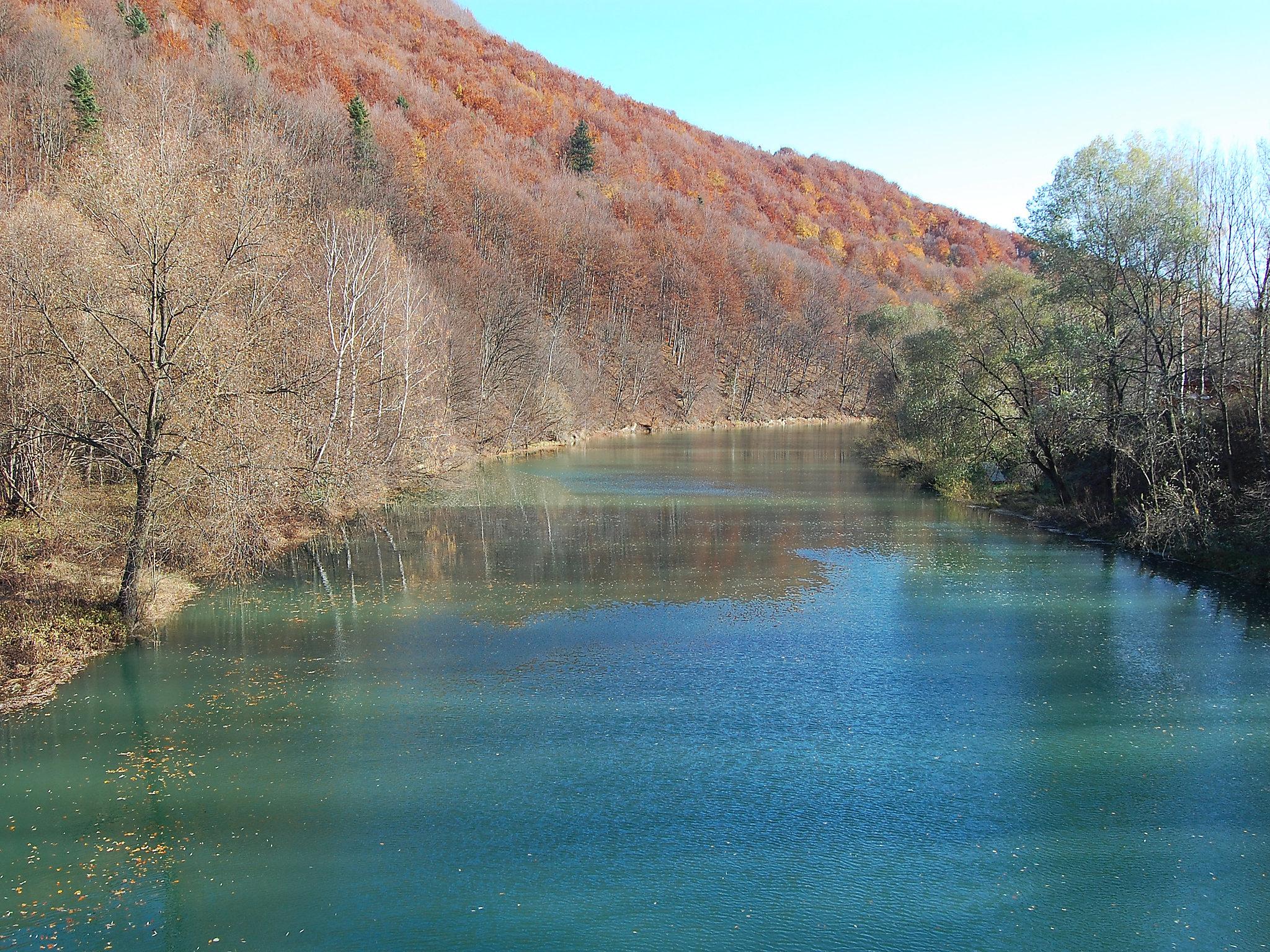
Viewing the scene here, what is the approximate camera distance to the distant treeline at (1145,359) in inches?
805

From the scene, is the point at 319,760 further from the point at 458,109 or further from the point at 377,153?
the point at 458,109

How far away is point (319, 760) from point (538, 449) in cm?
3913

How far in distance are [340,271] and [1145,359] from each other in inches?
912

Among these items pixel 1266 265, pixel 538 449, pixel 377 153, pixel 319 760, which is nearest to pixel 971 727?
pixel 319 760

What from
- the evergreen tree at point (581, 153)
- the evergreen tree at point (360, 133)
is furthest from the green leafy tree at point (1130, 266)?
the evergreen tree at point (581, 153)

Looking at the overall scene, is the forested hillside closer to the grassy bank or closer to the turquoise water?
the turquoise water

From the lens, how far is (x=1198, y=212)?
22344mm

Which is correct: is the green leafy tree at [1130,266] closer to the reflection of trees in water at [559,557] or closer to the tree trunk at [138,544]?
the reflection of trees in water at [559,557]

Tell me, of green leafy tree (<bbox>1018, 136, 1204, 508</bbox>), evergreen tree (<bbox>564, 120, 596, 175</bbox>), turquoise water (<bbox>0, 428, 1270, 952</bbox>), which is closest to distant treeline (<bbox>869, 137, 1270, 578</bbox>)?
green leafy tree (<bbox>1018, 136, 1204, 508</bbox>)

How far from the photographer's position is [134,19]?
55.7m

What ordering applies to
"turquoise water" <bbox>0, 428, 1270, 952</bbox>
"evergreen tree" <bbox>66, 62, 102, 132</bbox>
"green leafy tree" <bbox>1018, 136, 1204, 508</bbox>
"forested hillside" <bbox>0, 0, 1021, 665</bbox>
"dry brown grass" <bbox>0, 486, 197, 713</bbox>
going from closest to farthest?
"turquoise water" <bbox>0, 428, 1270, 952</bbox>
"dry brown grass" <bbox>0, 486, 197, 713</bbox>
"forested hillside" <bbox>0, 0, 1021, 665</bbox>
"green leafy tree" <bbox>1018, 136, 1204, 508</bbox>
"evergreen tree" <bbox>66, 62, 102, 132</bbox>

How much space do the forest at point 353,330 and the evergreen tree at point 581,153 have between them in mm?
14900

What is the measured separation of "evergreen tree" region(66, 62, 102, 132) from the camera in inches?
1508

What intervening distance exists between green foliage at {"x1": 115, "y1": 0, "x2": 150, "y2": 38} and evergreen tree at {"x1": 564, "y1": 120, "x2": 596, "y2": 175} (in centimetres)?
4071
